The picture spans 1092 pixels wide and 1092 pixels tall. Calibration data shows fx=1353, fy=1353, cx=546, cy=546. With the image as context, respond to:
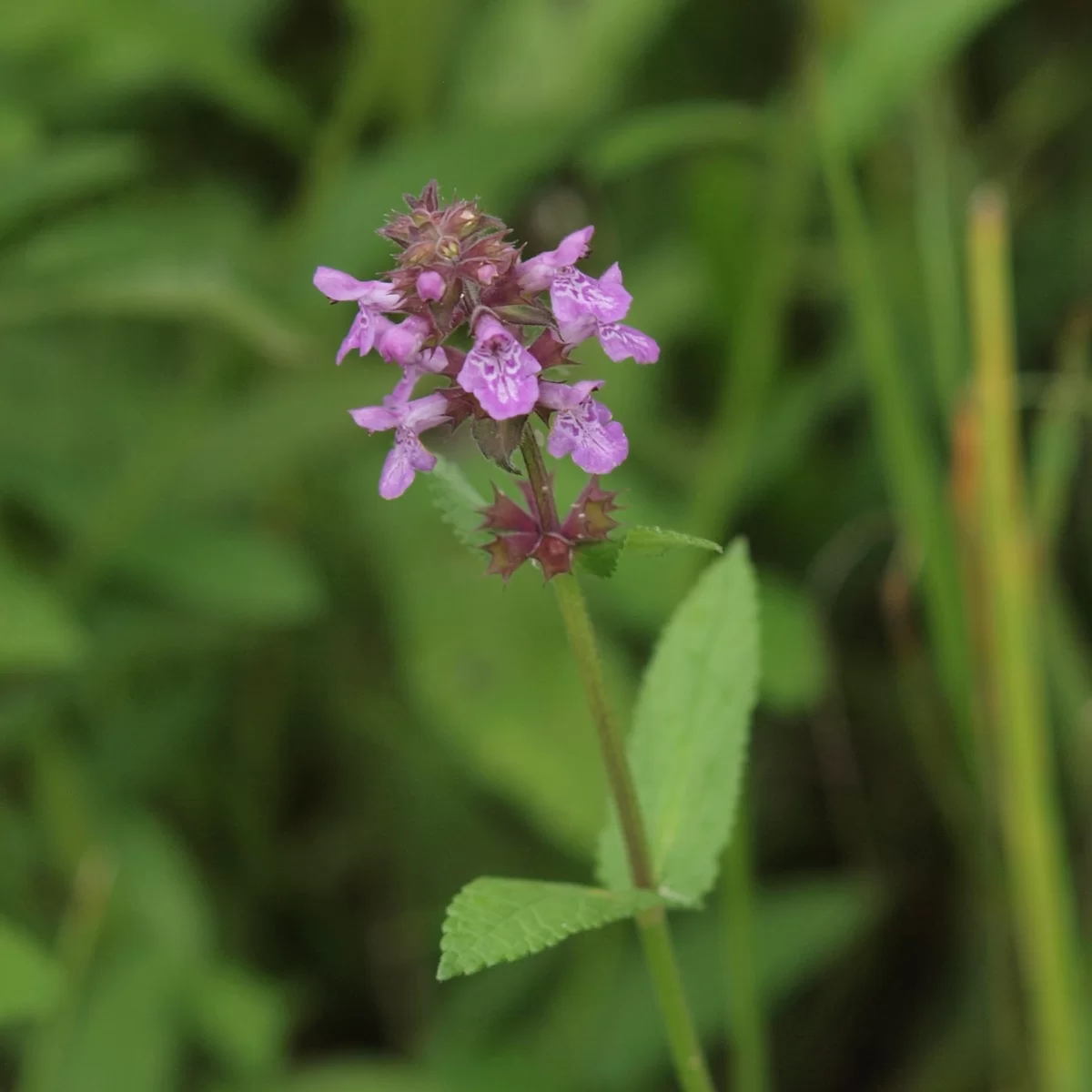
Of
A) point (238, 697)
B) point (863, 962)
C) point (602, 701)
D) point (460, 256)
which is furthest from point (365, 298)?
point (863, 962)

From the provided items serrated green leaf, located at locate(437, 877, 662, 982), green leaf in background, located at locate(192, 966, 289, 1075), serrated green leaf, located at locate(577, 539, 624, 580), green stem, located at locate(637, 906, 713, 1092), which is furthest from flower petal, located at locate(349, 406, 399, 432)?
green leaf in background, located at locate(192, 966, 289, 1075)

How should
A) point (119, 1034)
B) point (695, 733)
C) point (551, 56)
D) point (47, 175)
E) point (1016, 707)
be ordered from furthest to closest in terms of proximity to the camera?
point (551, 56) → point (119, 1034) → point (47, 175) → point (1016, 707) → point (695, 733)

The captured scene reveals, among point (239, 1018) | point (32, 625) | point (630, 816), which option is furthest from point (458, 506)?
point (239, 1018)

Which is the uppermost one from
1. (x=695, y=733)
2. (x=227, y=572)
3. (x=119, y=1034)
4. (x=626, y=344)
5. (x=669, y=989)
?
(x=227, y=572)

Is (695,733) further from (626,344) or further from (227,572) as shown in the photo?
(227,572)

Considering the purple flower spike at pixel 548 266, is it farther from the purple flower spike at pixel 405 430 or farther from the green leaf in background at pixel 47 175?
the green leaf in background at pixel 47 175

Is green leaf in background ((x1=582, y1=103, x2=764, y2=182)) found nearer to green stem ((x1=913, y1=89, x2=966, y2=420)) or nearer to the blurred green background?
the blurred green background
